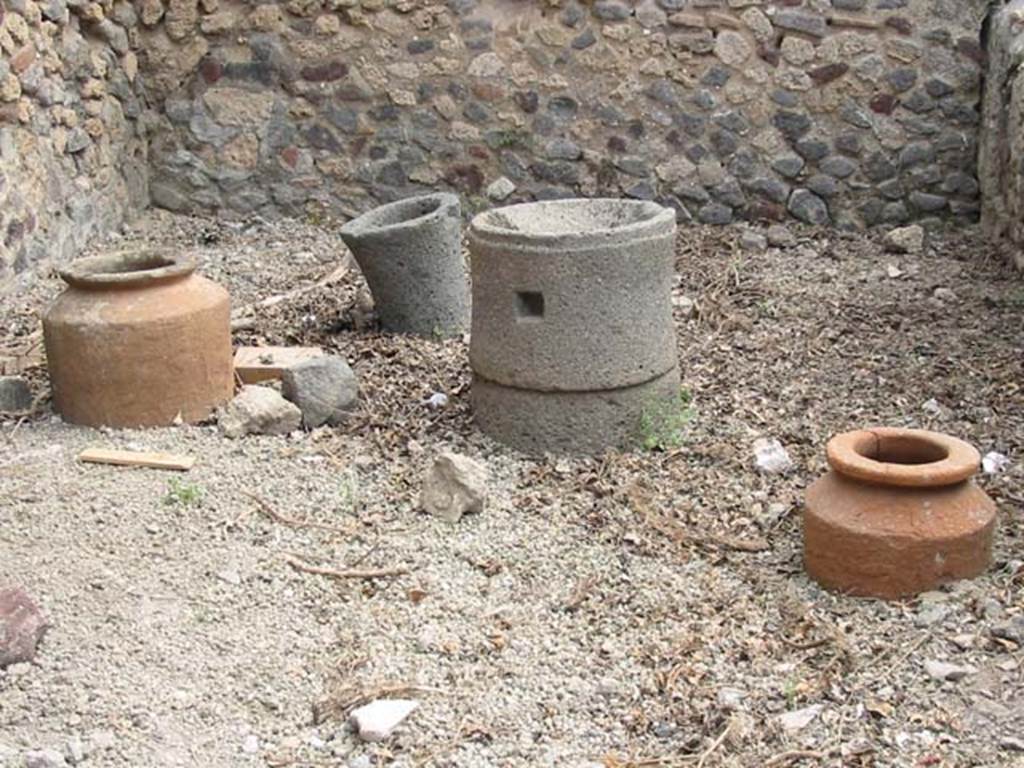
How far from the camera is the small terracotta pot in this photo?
3.70 m

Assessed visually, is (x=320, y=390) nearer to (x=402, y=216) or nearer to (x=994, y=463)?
(x=402, y=216)

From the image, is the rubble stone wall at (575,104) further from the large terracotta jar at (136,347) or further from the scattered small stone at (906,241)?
the large terracotta jar at (136,347)

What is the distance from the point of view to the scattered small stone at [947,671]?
3373mm

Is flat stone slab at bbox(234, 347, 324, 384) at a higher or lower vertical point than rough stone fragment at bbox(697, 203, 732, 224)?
lower

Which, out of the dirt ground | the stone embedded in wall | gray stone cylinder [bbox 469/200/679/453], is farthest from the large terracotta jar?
the stone embedded in wall

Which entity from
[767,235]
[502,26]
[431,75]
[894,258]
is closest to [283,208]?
[431,75]

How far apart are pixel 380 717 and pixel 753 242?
475 cm

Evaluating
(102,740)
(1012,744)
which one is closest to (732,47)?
(1012,744)

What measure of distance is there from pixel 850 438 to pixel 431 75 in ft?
14.6

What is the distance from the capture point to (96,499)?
432cm

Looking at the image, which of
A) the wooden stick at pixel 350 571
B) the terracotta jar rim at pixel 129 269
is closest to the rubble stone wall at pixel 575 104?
the terracotta jar rim at pixel 129 269

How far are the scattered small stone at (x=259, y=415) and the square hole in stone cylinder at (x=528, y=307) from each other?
927 millimetres

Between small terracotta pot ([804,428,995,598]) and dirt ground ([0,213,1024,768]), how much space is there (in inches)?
3.0

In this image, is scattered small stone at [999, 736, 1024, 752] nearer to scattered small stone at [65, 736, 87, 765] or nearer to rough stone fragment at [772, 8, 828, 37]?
scattered small stone at [65, 736, 87, 765]
